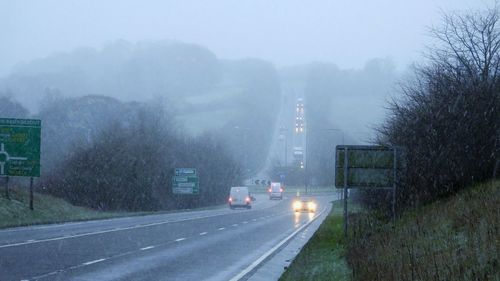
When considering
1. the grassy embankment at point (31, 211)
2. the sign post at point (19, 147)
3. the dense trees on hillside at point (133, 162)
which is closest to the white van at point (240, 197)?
the dense trees on hillside at point (133, 162)

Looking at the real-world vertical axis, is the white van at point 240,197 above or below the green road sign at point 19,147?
below

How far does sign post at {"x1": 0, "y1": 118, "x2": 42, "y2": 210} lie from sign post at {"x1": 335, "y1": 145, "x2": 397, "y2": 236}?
20146 millimetres

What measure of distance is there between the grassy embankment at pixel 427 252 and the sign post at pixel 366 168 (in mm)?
2801

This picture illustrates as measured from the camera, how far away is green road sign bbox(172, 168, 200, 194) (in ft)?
222

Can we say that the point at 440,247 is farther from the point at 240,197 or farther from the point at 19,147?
the point at 240,197

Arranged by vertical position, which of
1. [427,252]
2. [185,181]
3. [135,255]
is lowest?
[135,255]

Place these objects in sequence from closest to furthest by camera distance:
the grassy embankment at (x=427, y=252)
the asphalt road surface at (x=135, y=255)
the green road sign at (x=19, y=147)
A: the grassy embankment at (x=427, y=252), the asphalt road surface at (x=135, y=255), the green road sign at (x=19, y=147)

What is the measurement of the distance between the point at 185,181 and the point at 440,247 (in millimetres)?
56158

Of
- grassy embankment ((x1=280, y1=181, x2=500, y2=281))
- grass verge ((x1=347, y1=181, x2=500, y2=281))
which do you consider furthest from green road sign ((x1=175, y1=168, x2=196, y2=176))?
grass verge ((x1=347, y1=181, x2=500, y2=281))

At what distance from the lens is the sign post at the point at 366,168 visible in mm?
23828

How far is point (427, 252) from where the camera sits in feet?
39.8

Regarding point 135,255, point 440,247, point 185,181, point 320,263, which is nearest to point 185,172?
point 185,181

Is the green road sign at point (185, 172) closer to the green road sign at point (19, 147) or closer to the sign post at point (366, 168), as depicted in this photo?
the green road sign at point (19, 147)

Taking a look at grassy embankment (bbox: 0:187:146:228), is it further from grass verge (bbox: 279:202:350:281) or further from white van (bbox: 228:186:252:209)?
white van (bbox: 228:186:252:209)
